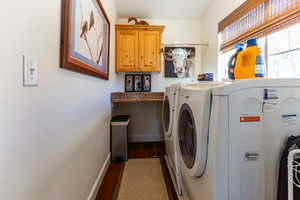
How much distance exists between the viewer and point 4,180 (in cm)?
55

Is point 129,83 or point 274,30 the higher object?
point 274,30

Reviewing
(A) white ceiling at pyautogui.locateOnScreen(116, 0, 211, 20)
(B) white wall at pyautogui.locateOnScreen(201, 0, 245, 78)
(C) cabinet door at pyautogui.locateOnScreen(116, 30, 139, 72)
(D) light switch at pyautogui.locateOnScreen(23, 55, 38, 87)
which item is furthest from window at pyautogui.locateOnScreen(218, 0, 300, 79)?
(D) light switch at pyautogui.locateOnScreen(23, 55, 38, 87)

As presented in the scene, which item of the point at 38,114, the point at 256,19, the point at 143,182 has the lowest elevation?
the point at 143,182

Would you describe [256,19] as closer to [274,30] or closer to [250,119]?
[274,30]

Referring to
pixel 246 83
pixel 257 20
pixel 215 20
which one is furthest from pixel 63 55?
pixel 215 20

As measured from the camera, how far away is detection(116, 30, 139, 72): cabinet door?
117 inches

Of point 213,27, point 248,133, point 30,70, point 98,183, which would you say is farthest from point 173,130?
point 213,27

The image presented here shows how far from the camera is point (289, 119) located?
81cm

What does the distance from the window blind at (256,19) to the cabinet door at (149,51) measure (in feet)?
3.60

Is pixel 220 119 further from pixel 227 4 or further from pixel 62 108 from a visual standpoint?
pixel 227 4

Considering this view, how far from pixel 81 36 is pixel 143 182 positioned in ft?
5.24

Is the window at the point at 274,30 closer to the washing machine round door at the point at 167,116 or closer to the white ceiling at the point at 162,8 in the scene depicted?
the white ceiling at the point at 162,8

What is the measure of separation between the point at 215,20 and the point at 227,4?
1.29 feet

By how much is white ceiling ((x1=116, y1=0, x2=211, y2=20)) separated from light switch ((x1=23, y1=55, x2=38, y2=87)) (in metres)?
2.52
